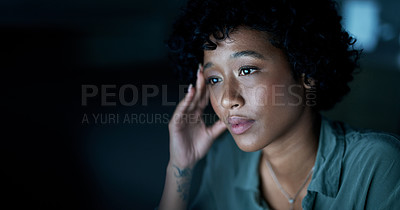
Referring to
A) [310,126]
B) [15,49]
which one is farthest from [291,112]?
[15,49]

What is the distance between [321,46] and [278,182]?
1.71ft

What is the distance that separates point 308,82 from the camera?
3.38ft

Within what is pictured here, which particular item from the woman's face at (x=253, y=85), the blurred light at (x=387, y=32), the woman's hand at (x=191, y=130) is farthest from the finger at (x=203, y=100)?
the blurred light at (x=387, y=32)

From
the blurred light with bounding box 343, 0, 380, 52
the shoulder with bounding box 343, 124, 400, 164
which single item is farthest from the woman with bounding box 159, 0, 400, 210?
the blurred light with bounding box 343, 0, 380, 52

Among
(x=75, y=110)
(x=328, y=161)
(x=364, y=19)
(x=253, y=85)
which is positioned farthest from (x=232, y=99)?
(x=364, y=19)

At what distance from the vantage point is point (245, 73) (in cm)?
95

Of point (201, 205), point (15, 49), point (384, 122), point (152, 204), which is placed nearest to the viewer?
point (15, 49)

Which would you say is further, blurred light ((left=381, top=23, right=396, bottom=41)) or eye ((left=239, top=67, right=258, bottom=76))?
blurred light ((left=381, top=23, right=396, bottom=41))

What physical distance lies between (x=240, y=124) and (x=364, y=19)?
2.10 metres

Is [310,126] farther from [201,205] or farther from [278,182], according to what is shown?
[201,205]

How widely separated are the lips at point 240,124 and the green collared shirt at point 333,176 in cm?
28

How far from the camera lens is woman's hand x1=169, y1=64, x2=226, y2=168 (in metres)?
1.19

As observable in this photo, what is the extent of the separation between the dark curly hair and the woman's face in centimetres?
3

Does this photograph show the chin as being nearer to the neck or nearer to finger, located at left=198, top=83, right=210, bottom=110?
the neck
